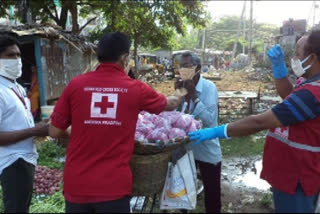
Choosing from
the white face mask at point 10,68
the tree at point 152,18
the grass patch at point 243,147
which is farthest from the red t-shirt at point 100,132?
the tree at point 152,18

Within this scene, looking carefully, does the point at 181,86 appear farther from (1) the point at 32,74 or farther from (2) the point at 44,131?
(1) the point at 32,74

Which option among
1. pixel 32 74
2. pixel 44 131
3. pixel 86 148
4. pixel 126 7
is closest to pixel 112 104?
pixel 86 148

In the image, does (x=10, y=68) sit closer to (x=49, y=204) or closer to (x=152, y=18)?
(x=49, y=204)

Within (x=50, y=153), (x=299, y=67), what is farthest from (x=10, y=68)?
(x=50, y=153)

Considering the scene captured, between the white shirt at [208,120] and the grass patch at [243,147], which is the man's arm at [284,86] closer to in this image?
the white shirt at [208,120]

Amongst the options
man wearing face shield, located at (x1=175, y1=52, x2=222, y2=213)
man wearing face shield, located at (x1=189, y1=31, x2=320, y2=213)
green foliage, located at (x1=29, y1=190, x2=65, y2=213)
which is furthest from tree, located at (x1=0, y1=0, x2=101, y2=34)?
man wearing face shield, located at (x1=189, y1=31, x2=320, y2=213)

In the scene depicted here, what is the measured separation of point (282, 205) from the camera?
227 centimetres

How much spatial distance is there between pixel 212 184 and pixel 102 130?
1.80 meters

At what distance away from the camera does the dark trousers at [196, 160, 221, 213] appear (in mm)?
3398

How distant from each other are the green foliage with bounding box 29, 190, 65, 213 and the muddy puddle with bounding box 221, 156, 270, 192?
2.95m

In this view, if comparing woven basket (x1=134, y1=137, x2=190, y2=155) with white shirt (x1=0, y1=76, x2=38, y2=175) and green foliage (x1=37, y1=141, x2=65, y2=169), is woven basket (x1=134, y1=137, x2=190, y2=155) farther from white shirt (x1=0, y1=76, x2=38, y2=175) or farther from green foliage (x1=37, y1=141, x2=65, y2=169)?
green foliage (x1=37, y1=141, x2=65, y2=169)

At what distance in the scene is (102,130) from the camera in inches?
80.4

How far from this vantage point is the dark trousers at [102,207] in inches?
82.2

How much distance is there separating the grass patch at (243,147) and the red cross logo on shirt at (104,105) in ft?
17.9
